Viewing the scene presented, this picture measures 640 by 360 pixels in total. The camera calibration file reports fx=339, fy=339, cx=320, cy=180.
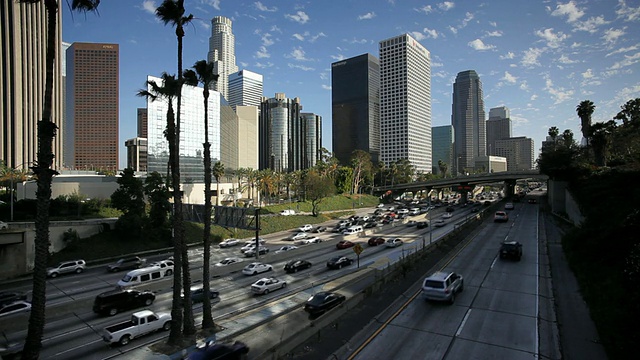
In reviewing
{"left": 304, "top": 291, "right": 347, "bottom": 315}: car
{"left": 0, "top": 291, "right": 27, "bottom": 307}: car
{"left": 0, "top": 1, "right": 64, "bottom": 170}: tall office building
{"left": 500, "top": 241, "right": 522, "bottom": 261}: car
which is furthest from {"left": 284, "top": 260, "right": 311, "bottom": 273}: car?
{"left": 0, "top": 1, "right": 64, "bottom": 170}: tall office building

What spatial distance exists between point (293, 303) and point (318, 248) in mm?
25214

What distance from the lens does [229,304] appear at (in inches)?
987

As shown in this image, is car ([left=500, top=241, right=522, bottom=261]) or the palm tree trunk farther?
car ([left=500, top=241, right=522, bottom=261])

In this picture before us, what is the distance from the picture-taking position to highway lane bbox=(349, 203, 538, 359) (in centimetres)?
1450

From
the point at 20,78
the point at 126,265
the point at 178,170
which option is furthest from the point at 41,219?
the point at 20,78

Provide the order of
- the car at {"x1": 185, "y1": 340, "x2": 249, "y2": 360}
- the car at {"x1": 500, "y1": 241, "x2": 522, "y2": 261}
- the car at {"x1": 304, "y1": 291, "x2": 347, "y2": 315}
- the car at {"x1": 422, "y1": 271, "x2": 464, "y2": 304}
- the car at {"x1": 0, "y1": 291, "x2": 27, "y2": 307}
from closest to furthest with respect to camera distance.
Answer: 1. the car at {"x1": 185, "y1": 340, "x2": 249, "y2": 360}
2. the car at {"x1": 304, "y1": 291, "x2": 347, "y2": 315}
3. the car at {"x1": 422, "y1": 271, "x2": 464, "y2": 304}
4. the car at {"x1": 0, "y1": 291, "x2": 27, "y2": 307}
5. the car at {"x1": 500, "y1": 241, "x2": 522, "y2": 261}

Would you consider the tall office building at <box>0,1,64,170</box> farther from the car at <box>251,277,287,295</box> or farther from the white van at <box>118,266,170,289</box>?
the car at <box>251,277,287,295</box>

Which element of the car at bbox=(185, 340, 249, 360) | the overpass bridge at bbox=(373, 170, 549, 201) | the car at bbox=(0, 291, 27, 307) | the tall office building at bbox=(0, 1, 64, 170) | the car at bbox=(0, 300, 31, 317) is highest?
the tall office building at bbox=(0, 1, 64, 170)

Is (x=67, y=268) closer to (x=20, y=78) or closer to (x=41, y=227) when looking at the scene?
(x=41, y=227)

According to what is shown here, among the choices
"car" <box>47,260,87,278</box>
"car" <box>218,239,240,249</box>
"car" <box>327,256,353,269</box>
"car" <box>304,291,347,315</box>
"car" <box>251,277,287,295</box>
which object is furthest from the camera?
"car" <box>218,239,240,249</box>

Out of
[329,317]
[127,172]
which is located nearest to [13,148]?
[127,172]

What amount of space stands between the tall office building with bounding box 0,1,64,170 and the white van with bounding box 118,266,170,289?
5382 inches

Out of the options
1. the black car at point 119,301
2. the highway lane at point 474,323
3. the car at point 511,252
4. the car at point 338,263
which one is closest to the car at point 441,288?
the highway lane at point 474,323

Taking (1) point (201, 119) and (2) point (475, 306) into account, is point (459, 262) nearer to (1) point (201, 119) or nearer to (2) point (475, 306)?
(2) point (475, 306)
